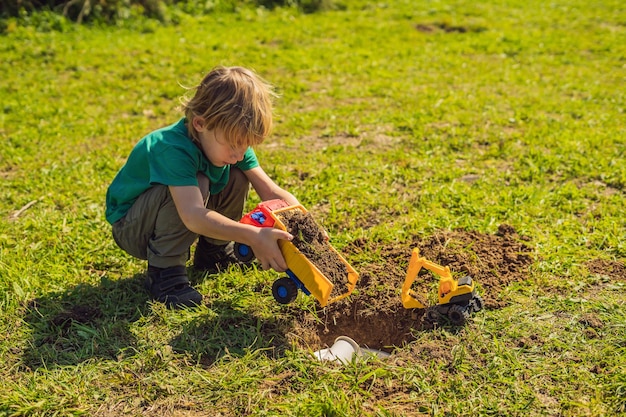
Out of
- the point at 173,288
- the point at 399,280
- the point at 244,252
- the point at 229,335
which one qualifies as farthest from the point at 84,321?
the point at 399,280

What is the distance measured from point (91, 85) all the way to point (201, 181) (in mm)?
4114

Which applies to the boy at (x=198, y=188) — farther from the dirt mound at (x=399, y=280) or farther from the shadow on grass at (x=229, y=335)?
the dirt mound at (x=399, y=280)

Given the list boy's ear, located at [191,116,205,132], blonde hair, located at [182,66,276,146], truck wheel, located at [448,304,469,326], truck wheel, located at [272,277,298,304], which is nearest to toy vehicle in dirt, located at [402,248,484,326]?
truck wheel, located at [448,304,469,326]

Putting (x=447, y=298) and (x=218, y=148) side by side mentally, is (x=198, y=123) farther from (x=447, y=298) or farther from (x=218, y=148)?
(x=447, y=298)

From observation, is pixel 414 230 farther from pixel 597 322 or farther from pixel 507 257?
pixel 597 322

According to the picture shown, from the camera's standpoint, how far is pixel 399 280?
3.67 m

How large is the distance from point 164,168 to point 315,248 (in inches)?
33.7

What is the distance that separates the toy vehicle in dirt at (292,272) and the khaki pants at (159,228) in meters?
0.33

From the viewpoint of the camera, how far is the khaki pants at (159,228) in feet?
11.3

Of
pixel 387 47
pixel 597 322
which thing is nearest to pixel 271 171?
pixel 597 322

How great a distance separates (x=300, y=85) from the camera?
22.9ft

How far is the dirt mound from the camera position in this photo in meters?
3.41

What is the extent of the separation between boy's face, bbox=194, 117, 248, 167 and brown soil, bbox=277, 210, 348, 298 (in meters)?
0.37

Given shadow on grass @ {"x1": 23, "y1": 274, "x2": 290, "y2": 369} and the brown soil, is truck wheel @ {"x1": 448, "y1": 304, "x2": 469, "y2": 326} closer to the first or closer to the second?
the brown soil
